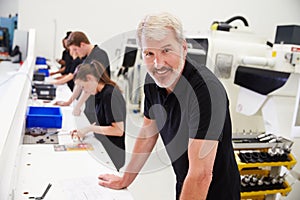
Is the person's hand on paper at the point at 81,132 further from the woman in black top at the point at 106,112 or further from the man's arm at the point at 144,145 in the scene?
the man's arm at the point at 144,145

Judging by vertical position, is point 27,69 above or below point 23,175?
above

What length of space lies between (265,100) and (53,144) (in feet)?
5.04

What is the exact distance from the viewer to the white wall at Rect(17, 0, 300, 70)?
4863 mm

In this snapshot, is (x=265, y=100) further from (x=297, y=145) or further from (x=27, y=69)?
(x=27, y=69)

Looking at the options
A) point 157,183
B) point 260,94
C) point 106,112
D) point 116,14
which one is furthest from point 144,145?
point 116,14

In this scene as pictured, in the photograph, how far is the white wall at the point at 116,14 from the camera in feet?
16.0

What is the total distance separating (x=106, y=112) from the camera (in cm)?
176

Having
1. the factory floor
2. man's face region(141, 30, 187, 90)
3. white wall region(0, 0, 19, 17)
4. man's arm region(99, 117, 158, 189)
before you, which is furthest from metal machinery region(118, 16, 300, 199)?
white wall region(0, 0, 19, 17)

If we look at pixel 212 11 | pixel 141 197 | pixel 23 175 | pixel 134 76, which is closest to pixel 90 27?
pixel 134 76

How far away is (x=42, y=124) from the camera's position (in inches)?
73.0

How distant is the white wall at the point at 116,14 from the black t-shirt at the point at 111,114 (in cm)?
316

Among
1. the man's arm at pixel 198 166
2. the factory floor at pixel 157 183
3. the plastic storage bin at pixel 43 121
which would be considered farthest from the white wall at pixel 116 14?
the man's arm at pixel 198 166

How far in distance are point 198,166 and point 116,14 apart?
181 inches

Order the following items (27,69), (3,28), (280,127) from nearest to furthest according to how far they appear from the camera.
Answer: (280,127), (27,69), (3,28)
